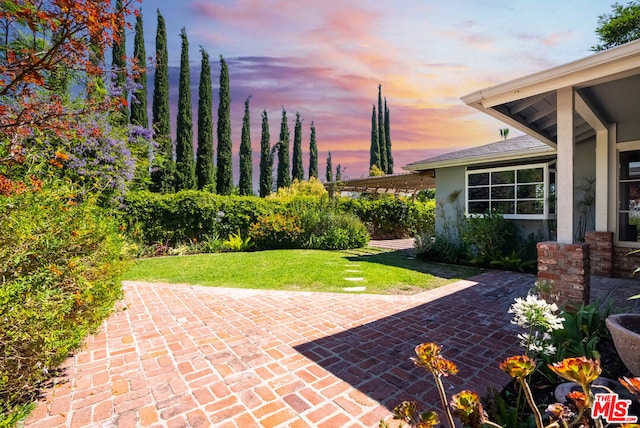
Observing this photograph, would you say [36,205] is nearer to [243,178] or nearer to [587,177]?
[587,177]

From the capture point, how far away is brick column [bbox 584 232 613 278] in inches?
A: 238

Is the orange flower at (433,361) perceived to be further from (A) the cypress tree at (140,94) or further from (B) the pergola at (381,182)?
(A) the cypress tree at (140,94)

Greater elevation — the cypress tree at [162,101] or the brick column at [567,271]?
the cypress tree at [162,101]

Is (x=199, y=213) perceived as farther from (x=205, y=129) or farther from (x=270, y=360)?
(x=205, y=129)

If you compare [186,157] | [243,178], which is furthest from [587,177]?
[243,178]

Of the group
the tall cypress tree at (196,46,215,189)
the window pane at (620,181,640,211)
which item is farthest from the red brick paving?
the tall cypress tree at (196,46,215,189)

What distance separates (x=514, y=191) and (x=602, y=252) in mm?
2510

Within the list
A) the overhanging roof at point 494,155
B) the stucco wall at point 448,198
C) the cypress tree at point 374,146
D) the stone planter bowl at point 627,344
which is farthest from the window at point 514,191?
the cypress tree at point 374,146

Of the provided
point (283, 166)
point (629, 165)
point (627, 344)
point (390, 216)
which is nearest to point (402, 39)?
point (629, 165)

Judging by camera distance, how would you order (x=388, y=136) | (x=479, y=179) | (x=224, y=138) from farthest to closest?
(x=388, y=136) < (x=224, y=138) < (x=479, y=179)

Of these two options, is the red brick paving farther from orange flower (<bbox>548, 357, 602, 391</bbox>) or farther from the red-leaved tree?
the red-leaved tree

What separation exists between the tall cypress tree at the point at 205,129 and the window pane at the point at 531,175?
17974mm

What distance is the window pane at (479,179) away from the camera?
28.6 ft

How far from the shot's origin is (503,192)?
838 cm
